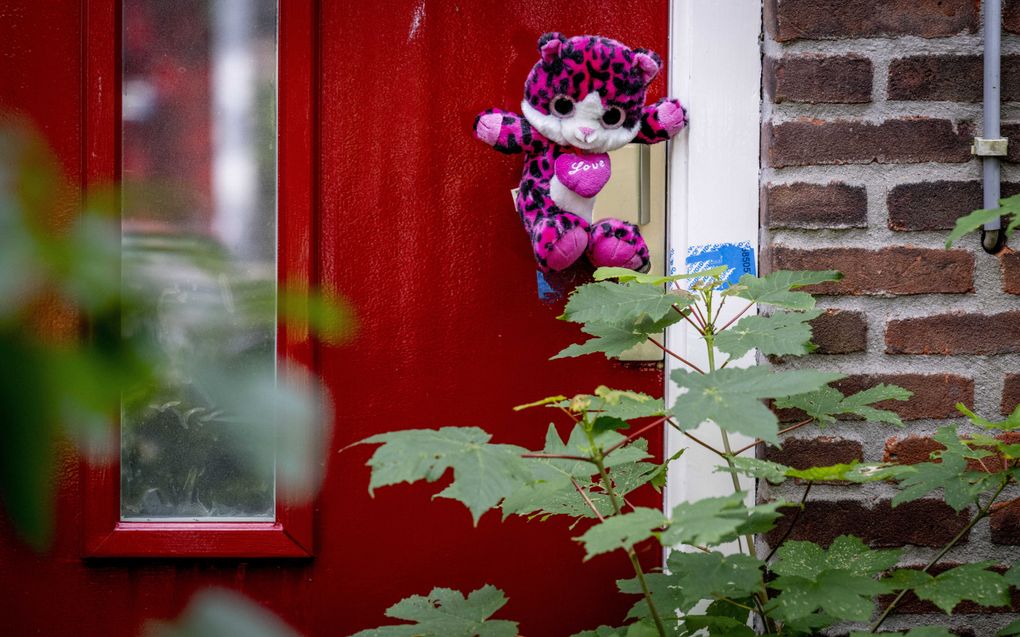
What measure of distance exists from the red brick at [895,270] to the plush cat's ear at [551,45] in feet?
1.61

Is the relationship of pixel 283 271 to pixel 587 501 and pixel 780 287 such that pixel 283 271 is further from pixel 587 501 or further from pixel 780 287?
pixel 780 287

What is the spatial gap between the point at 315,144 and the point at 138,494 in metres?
0.69

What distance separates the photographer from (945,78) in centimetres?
147

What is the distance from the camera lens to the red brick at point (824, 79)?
148cm

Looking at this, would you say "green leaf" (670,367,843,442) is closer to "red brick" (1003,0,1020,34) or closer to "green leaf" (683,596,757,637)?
"green leaf" (683,596,757,637)

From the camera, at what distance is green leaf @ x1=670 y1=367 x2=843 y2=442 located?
918mm

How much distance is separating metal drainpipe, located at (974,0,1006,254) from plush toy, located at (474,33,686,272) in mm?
457

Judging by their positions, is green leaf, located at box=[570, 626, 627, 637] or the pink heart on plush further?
the pink heart on plush

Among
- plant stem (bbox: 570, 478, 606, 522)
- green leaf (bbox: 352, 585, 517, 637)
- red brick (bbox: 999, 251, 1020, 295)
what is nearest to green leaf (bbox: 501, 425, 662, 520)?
plant stem (bbox: 570, 478, 606, 522)

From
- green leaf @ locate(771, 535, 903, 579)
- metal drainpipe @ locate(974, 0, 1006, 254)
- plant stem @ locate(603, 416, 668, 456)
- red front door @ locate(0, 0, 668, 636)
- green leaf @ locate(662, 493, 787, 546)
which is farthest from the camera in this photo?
red front door @ locate(0, 0, 668, 636)

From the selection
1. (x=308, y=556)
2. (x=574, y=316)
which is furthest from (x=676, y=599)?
(x=308, y=556)

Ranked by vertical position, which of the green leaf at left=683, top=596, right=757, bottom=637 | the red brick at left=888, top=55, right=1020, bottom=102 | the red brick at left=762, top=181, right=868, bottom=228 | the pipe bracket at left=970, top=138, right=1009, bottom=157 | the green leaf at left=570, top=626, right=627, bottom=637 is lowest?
the green leaf at left=570, top=626, right=627, bottom=637

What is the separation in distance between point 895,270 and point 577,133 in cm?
55

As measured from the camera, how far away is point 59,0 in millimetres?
1601
